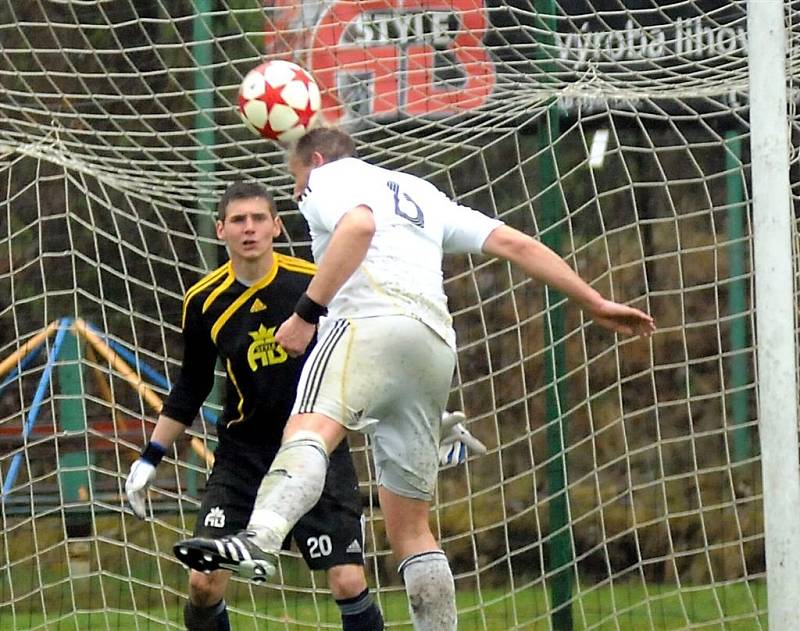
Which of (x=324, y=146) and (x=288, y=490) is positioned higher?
(x=324, y=146)

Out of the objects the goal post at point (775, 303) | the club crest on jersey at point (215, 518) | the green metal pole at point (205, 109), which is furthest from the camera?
the green metal pole at point (205, 109)

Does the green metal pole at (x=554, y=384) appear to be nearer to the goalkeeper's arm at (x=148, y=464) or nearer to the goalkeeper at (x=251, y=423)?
the goalkeeper at (x=251, y=423)

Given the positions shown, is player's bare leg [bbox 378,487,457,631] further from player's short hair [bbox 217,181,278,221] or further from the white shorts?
player's short hair [bbox 217,181,278,221]

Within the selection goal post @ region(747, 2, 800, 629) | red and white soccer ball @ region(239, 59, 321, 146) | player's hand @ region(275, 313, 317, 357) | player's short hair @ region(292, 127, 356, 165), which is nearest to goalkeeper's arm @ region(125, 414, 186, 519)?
red and white soccer ball @ region(239, 59, 321, 146)

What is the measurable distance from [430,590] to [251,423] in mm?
1057

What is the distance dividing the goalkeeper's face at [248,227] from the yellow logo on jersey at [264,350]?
25 cm

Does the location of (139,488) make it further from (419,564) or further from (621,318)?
(621,318)

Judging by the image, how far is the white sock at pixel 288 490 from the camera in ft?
13.5

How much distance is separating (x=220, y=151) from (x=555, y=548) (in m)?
2.11

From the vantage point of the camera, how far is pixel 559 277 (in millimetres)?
4516

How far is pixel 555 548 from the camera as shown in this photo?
21.6ft

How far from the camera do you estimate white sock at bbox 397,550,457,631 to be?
15.7 ft

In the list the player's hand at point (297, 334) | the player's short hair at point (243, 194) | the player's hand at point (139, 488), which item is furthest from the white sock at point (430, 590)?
the player's short hair at point (243, 194)

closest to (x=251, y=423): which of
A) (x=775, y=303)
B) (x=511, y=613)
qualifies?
(x=775, y=303)
